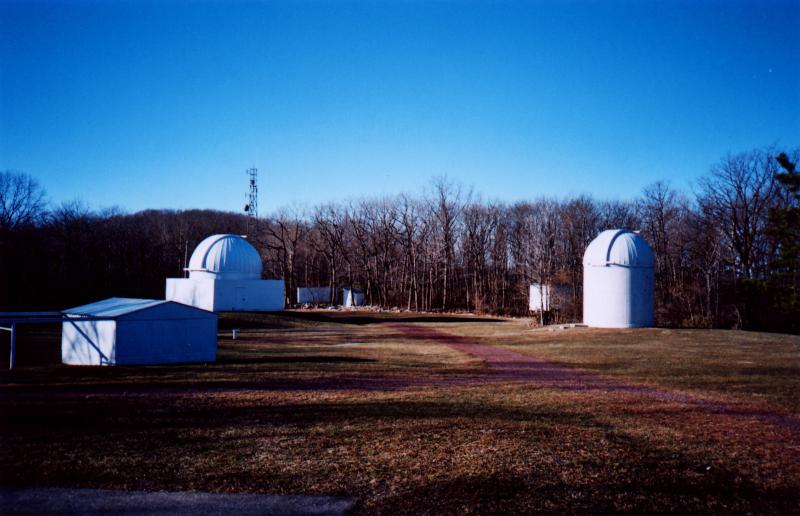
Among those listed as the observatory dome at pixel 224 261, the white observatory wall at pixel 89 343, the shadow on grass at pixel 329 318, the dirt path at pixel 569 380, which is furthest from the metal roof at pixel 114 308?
the observatory dome at pixel 224 261

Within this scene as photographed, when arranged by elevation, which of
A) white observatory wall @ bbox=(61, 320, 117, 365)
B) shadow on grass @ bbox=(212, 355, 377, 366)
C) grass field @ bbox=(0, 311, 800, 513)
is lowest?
shadow on grass @ bbox=(212, 355, 377, 366)

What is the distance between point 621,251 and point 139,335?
22.7 m

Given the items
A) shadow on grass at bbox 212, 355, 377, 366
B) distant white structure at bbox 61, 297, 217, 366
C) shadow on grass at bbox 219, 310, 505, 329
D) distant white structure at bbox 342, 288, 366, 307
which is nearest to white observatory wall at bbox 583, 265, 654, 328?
shadow on grass at bbox 219, 310, 505, 329

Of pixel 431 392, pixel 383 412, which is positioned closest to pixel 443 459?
pixel 383 412

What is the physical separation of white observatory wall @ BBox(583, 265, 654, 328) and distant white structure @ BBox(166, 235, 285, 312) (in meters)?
22.9

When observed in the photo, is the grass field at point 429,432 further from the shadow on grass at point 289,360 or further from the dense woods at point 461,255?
the dense woods at point 461,255

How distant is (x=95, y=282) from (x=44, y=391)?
4578 cm

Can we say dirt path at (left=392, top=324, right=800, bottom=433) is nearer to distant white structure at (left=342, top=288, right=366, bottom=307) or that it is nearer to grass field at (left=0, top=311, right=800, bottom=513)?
grass field at (left=0, top=311, right=800, bottom=513)

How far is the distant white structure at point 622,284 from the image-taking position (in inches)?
1128

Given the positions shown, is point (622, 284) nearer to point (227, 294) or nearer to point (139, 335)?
point (139, 335)

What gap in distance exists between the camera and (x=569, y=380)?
14.6m

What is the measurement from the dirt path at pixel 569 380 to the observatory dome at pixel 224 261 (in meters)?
21.6

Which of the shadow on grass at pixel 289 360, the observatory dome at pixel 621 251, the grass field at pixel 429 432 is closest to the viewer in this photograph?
the grass field at pixel 429 432

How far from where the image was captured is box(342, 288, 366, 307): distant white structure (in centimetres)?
5507
